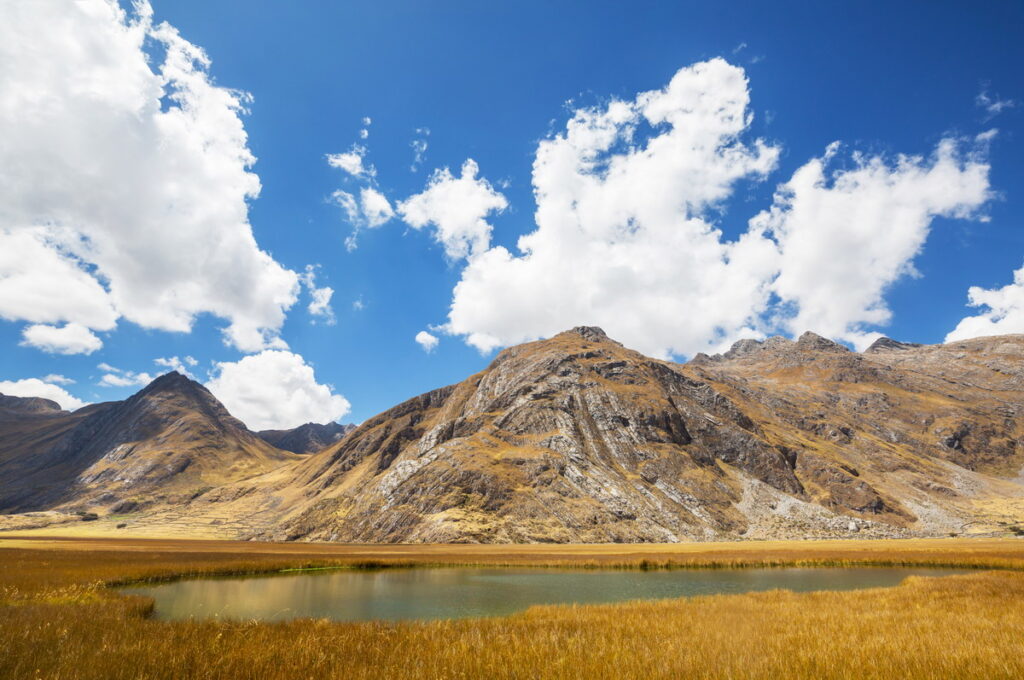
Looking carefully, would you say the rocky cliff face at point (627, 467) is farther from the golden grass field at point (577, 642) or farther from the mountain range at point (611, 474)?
the golden grass field at point (577, 642)

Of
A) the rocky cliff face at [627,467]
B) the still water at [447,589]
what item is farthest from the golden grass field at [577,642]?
the rocky cliff face at [627,467]

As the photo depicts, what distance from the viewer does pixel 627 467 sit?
12244 centimetres

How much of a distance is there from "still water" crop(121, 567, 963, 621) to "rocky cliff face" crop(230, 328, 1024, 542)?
1969 inches

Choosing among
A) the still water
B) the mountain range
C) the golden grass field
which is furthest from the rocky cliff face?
the golden grass field

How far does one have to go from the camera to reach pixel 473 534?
9538 cm

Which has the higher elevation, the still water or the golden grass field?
the golden grass field

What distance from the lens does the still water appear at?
28.0 metres

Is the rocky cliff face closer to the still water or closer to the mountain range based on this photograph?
the mountain range

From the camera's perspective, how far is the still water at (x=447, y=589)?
28047mm

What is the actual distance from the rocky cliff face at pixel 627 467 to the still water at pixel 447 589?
50002mm

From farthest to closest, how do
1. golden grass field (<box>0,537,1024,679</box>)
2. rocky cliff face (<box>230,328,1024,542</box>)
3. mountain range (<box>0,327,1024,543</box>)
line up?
1. mountain range (<box>0,327,1024,543</box>)
2. rocky cliff face (<box>230,328,1024,542</box>)
3. golden grass field (<box>0,537,1024,679</box>)

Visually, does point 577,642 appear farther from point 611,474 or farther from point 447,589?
point 611,474

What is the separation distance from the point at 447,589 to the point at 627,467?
91418 millimetres

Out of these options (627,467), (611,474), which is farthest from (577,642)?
(627,467)
